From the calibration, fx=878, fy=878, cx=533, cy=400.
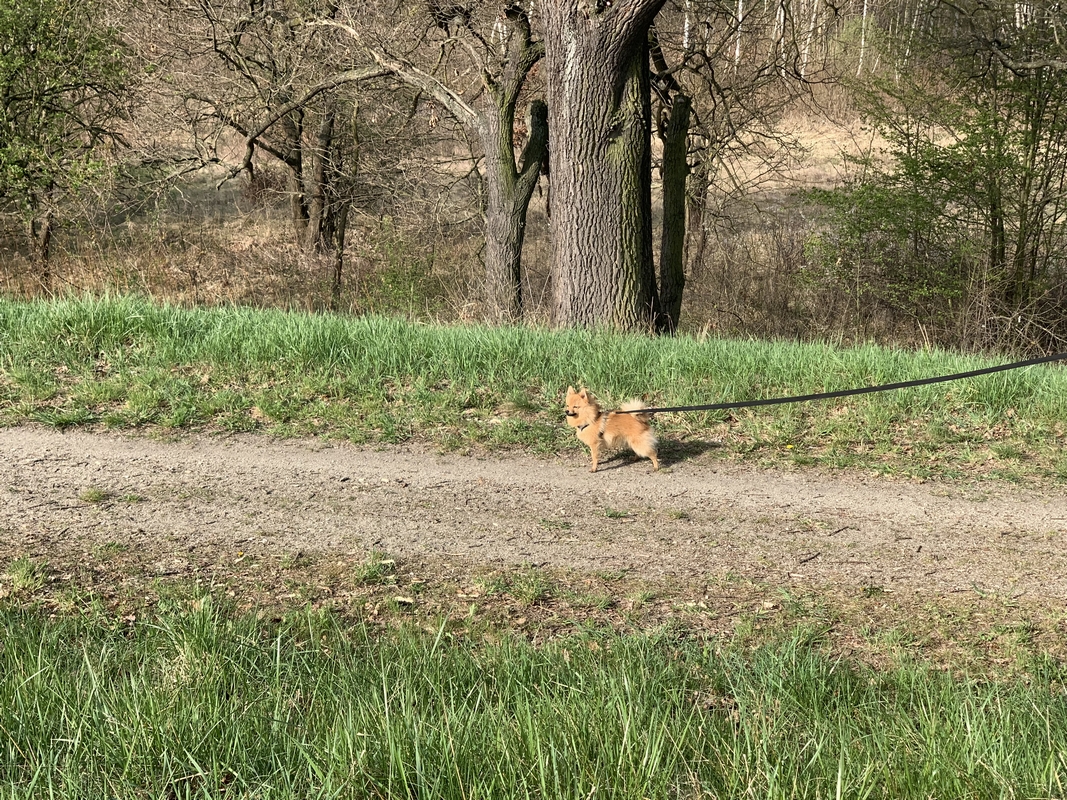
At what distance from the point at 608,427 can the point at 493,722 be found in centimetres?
351

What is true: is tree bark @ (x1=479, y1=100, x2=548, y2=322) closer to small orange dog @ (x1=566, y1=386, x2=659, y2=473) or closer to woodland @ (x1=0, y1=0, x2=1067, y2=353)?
woodland @ (x1=0, y1=0, x2=1067, y2=353)

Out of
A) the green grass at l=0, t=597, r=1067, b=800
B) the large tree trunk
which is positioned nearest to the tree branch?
the large tree trunk

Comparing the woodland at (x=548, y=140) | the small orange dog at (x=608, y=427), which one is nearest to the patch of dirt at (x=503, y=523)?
the small orange dog at (x=608, y=427)

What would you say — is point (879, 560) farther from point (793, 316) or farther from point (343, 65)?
point (343, 65)

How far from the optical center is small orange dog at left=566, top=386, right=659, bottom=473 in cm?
610

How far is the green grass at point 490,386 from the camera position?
657 centimetres

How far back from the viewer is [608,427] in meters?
6.18

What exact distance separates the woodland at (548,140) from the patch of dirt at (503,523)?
5.43 metres

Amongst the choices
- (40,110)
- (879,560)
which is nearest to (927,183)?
(879,560)

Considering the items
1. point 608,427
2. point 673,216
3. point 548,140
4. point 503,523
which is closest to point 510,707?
point 503,523

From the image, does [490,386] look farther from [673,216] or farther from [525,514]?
[673,216]

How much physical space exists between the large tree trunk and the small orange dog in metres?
3.59

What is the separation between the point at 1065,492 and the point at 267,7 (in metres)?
14.4

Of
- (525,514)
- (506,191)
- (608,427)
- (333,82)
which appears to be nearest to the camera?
(525,514)
